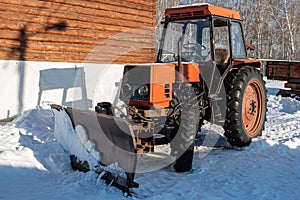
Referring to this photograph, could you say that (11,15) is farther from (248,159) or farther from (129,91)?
(248,159)

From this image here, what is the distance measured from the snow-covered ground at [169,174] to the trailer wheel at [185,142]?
15 centimetres

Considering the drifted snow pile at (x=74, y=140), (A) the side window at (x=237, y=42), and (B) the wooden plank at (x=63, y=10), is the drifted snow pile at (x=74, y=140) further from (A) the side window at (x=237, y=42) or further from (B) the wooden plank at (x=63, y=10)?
(B) the wooden plank at (x=63, y=10)

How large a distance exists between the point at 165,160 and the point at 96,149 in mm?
1322

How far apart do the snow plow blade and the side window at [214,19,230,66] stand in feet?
8.23

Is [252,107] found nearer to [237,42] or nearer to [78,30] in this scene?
[237,42]

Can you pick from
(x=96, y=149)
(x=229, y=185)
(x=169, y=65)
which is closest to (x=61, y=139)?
(x=96, y=149)

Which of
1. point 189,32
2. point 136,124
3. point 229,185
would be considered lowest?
point 229,185

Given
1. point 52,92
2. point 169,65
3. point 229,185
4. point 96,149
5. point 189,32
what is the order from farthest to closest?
point 52,92 → point 189,32 → point 169,65 → point 96,149 → point 229,185

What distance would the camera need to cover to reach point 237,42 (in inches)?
272

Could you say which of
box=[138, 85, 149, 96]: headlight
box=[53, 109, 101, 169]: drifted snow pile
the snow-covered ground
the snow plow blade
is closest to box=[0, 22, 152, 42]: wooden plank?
the snow-covered ground

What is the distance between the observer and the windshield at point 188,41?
631 cm

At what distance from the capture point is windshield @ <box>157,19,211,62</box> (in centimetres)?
631

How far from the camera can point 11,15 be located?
8062mm

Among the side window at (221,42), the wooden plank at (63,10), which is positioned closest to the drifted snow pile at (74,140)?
the side window at (221,42)
